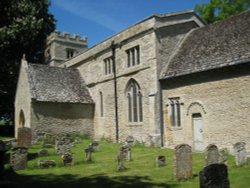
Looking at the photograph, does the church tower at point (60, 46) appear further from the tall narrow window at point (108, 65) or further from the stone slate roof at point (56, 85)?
the tall narrow window at point (108, 65)

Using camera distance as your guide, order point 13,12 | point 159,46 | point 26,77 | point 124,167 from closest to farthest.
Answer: point 124,167 < point 159,46 < point 26,77 < point 13,12

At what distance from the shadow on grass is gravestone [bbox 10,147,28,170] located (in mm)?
1513

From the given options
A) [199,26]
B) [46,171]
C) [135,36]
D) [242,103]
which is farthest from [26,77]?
[242,103]

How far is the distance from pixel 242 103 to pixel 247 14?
20.9 ft

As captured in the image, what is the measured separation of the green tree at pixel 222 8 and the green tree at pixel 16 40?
17534 mm

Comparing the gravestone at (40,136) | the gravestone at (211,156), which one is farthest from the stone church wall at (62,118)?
the gravestone at (211,156)

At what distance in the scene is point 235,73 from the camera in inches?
722

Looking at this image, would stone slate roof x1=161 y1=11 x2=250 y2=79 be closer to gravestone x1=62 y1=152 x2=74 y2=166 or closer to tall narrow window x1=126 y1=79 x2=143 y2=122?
tall narrow window x1=126 y1=79 x2=143 y2=122

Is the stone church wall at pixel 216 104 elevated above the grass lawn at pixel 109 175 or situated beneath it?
elevated above

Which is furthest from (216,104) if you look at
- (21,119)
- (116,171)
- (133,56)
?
(21,119)

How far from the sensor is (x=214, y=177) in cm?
697

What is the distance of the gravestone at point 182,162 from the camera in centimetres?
1171

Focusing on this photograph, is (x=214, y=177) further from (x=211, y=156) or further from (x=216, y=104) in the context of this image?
(x=216, y=104)

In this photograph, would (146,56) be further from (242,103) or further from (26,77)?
(26,77)
